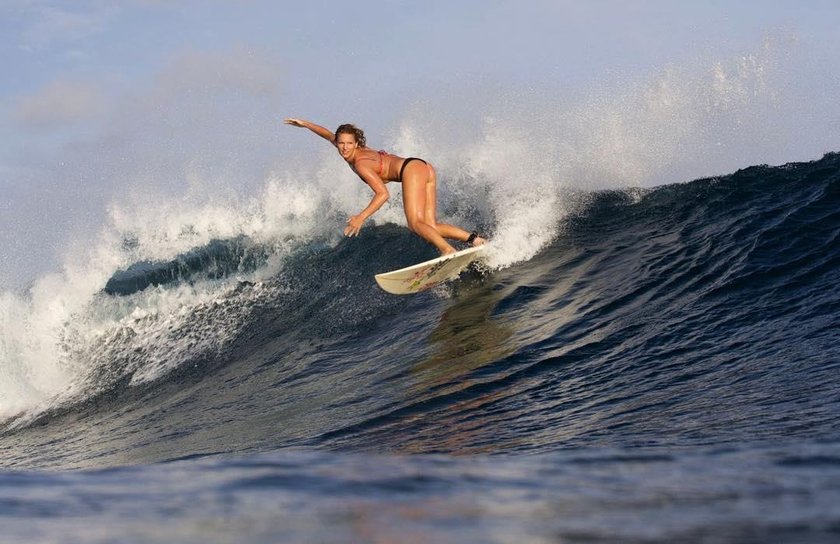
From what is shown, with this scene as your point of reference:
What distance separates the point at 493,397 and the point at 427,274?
3.34 metres

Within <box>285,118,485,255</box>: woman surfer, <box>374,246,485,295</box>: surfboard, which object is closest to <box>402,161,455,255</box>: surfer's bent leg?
<box>285,118,485,255</box>: woman surfer

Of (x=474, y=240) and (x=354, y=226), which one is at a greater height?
(x=354, y=226)

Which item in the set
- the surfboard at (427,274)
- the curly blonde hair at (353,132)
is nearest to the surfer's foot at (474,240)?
the surfboard at (427,274)

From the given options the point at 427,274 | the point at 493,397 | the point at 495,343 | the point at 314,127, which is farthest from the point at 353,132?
the point at 493,397

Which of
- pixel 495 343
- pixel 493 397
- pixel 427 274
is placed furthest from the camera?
pixel 427 274

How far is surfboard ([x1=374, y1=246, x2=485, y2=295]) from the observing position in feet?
27.9

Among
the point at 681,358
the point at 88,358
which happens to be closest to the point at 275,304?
the point at 88,358

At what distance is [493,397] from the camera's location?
558 centimetres

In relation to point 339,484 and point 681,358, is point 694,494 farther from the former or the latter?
point 681,358

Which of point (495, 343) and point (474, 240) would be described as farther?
point (474, 240)

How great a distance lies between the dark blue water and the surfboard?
0.21m

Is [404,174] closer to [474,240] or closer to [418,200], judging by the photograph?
[418,200]

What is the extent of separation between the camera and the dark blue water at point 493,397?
1.89 meters

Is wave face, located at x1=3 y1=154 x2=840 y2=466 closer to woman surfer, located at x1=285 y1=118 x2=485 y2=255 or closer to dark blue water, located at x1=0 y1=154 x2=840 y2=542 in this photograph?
dark blue water, located at x1=0 y1=154 x2=840 y2=542
